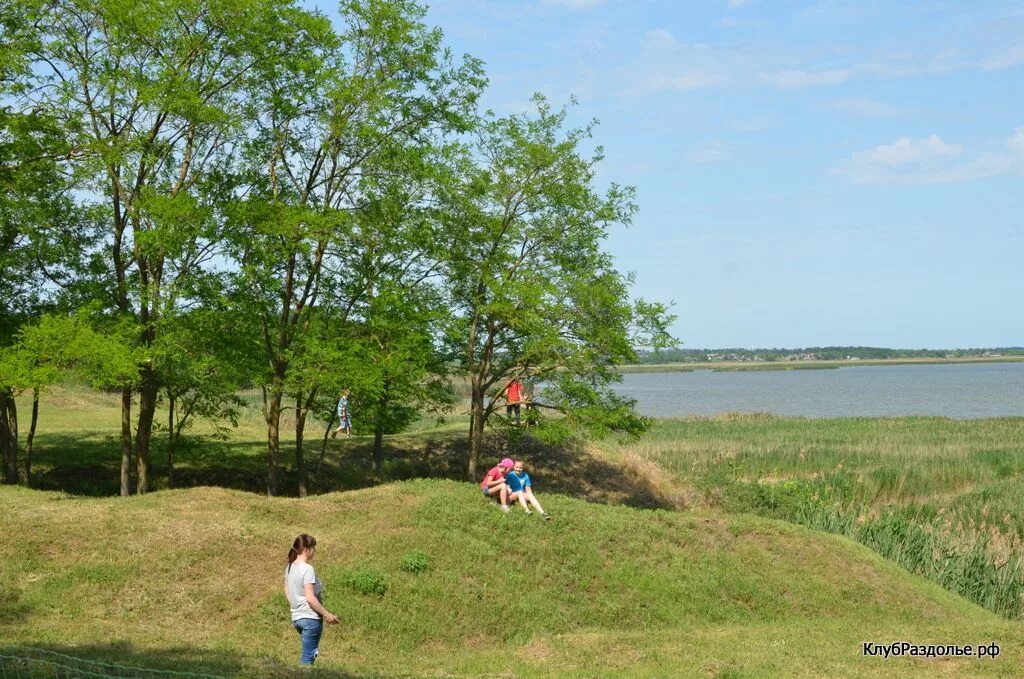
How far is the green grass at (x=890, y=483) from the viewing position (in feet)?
75.2

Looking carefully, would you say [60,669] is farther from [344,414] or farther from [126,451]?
[344,414]

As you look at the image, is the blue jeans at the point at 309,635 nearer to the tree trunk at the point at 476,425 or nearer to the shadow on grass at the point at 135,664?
the shadow on grass at the point at 135,664

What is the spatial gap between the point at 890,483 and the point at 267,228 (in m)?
23.5

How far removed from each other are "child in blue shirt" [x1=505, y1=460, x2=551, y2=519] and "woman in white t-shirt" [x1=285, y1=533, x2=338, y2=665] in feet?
32.6

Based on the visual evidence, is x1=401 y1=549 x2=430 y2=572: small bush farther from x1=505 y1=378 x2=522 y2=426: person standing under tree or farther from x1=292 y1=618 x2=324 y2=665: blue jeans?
x1=505 y1=378 x2=522 y2=426: person standing under tree

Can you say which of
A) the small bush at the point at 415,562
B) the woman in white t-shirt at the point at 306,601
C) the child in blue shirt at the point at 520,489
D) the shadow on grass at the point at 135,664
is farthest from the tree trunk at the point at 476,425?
the woman in white t-shirt at the point at 306,601

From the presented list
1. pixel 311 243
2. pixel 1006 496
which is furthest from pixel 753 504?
pixel 311 243

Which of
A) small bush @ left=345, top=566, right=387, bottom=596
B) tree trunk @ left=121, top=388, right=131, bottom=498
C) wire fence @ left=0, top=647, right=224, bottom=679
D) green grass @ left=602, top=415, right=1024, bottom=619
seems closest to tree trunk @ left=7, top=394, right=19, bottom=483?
tree trunk @ left=121, top=388, right=131, bottom=498

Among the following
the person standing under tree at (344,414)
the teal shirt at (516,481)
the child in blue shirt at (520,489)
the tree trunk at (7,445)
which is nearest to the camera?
the child in blue shirt at (520,489)

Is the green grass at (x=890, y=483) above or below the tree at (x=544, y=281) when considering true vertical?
below

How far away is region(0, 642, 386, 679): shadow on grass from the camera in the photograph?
1065 centimetres

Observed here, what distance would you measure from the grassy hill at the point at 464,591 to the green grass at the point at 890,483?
2.37 m

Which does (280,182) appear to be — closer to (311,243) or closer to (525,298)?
(311,243)

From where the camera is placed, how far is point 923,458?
38.7m
